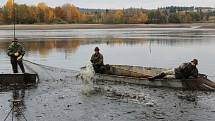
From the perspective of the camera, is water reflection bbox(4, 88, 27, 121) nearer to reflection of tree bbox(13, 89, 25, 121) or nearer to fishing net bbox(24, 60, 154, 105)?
reflection of tree bbox(13, 89, 25, 121)

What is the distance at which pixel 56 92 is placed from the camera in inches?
Answer: 777

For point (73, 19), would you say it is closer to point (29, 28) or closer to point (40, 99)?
point (29, 28)

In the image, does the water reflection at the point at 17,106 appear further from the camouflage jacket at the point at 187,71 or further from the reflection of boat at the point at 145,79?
the camouflage jacket at the point at 187,71

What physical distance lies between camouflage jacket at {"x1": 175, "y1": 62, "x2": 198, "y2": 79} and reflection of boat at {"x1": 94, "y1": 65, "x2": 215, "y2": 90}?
0.95 feet

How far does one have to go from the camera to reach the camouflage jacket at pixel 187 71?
1997 centimetres

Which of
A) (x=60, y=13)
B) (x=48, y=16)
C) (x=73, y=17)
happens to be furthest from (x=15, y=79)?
(x=60, y=13)

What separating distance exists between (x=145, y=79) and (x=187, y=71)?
2.21m

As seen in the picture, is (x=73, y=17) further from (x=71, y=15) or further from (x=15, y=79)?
(x=15, y=79)

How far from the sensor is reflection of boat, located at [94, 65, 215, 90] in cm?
1984

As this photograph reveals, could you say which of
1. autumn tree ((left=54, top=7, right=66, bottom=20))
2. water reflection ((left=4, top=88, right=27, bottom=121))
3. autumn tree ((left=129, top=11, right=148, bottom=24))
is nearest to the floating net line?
water reflection ((left=4, top=88, right=27, bottom=121))

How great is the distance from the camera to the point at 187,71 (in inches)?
Answer: 790

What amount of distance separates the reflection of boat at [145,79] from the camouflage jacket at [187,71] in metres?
0.29

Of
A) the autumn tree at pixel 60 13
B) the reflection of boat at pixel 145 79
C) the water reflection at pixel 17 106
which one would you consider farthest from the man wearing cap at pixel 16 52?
the autumn tree at pixel 60 13

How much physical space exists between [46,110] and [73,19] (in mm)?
147325
